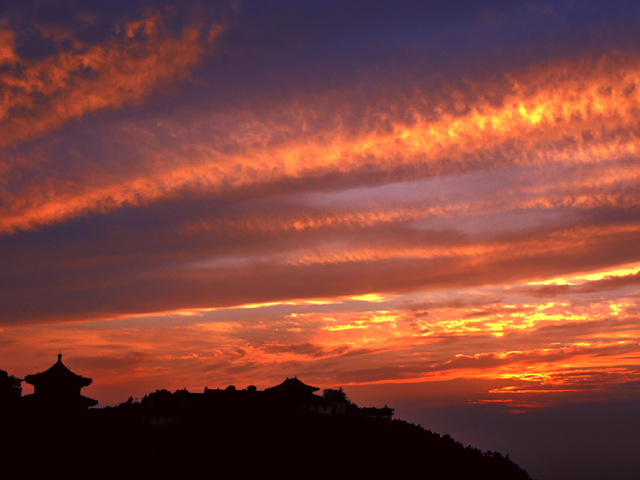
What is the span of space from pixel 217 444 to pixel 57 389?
20730 millimetres

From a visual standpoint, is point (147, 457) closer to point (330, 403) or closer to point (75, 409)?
point (75, 409)

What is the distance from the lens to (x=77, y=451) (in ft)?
203

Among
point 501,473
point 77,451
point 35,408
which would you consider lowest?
point 501,473

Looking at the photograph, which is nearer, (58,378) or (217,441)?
(217,441)

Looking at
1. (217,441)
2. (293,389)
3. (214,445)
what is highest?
(293,389)

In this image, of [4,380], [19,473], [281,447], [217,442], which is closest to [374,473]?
[281,447]

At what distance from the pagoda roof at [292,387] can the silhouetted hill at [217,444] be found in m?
3.23

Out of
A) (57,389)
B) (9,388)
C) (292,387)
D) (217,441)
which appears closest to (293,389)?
(292,387)

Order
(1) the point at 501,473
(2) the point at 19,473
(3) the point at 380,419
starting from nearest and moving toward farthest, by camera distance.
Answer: (2) the point at 19,473 < (1) the point at 501,473 < (3) the point at 380,419

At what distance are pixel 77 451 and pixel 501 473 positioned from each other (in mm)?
53724

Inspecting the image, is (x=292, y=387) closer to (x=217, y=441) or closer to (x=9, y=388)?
(x=217, y=441)

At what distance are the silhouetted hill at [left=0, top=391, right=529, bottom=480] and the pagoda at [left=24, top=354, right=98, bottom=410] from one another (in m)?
1.60

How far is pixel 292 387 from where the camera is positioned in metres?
91.4

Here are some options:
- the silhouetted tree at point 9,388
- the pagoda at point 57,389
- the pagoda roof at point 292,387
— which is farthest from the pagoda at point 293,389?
the silhouetted tree at point 9,388
